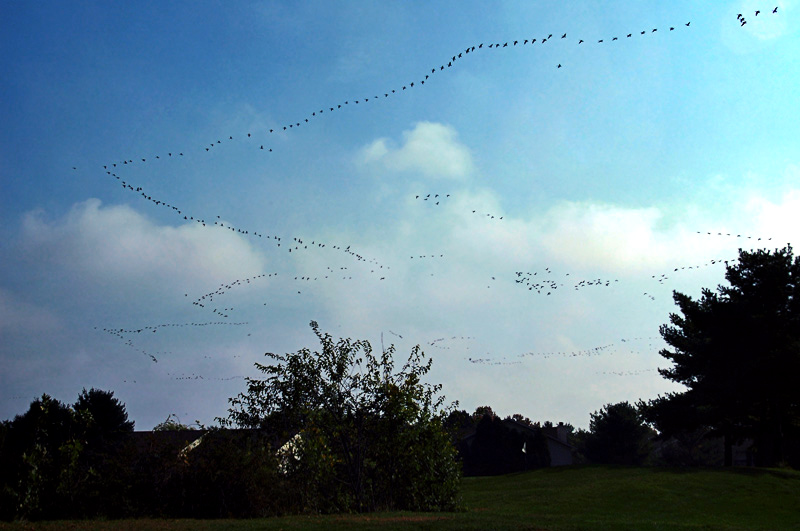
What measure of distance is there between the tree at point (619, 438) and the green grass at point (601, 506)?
37941mm

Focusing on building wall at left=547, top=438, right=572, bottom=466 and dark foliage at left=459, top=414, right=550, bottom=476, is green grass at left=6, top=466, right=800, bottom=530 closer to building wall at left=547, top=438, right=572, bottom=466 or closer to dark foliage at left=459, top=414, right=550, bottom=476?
dark foliage at left=459, top=414, right=550, bottom=476

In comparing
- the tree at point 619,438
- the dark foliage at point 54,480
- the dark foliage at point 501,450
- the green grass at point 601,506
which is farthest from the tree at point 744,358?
the dark foliage at point 54,480

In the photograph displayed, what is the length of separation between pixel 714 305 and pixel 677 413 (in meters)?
11.3

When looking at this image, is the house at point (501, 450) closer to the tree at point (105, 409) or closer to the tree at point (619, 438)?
the tree at point (619, 438)

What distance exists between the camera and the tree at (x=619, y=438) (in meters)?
87.1

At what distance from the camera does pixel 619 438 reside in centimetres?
8725

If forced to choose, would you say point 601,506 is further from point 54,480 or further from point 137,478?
point 54,480

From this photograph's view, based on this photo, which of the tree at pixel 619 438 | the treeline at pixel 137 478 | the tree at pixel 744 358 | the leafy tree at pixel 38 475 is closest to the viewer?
the leafy tree at pixel 38 475

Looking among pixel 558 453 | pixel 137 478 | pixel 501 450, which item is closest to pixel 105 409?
pixel 137 478

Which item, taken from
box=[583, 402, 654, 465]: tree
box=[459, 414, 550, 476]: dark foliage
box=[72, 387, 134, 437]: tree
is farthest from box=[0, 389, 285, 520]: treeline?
box=[583, 402, 654, 465]: tree

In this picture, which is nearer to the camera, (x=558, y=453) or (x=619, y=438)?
(x=619, y=438)

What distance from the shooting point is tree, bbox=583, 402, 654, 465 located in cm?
8706

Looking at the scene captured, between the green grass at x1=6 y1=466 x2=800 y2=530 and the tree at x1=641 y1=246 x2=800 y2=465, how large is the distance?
678 cm

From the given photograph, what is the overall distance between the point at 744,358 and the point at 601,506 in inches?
905
